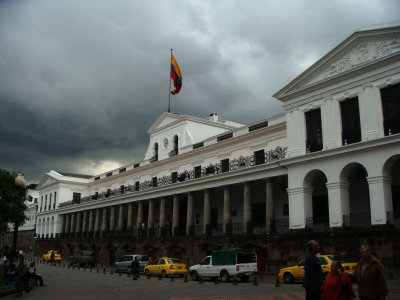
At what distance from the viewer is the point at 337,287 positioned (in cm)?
763

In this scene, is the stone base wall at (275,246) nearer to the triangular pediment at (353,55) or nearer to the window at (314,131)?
the window at (314,131)

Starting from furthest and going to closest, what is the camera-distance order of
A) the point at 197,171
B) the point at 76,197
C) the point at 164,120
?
1. the point at 76,197
2. the point at 164,120
3. the point at 197,171

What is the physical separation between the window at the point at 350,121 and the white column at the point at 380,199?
2660 millimetres

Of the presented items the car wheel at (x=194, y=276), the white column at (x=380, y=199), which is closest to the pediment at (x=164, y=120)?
the car wheel at (x=194, y=276)

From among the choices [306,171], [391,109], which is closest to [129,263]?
[306,171]

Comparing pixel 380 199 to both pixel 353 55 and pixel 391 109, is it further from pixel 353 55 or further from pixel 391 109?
pixel 353 55

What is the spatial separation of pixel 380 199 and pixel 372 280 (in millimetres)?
15329

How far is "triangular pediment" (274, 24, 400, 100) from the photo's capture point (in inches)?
870

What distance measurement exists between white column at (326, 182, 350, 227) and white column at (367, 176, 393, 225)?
6.26ft

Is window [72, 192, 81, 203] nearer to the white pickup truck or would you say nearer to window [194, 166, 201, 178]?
window [194, 166, 201, 178]

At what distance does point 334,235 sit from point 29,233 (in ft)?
251

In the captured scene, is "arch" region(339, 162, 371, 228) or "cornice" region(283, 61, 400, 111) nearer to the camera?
"cornice" region(283, 61, 400, 111)

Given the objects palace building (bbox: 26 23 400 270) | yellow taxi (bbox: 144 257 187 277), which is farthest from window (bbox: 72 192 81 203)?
yellow taxi (bbox: 144 257 187 277)

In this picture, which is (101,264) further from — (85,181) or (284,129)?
(284,129)
